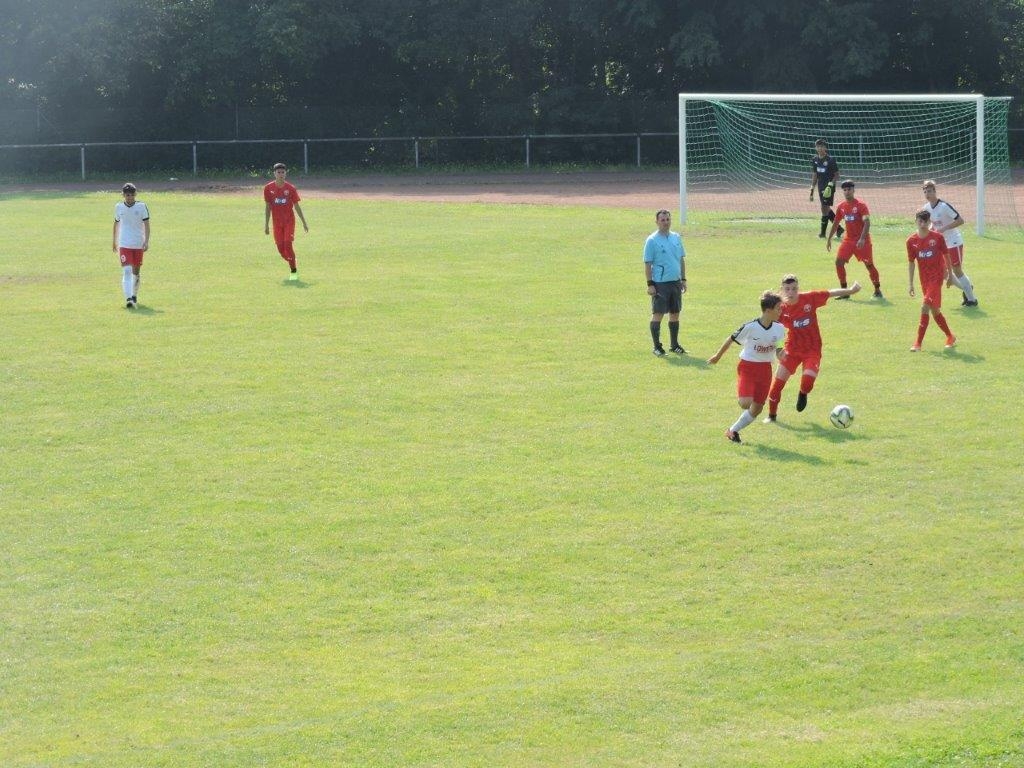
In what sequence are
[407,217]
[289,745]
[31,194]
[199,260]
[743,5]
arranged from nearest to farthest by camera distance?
[289,745] < [199,260] < [407,217] < [31,194] < [743,5]

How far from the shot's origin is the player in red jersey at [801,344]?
14.5 m

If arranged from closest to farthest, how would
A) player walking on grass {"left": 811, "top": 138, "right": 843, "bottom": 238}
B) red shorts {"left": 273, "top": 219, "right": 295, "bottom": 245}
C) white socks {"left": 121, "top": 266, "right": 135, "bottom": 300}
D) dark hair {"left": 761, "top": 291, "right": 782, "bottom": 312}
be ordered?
dark hair {"left": 761, "top": 291, "right": 782, "bottom": 312} → white socks {"left": 121, "top": 266, "right": 135, "bottom": 300} → red shorts {"left": 273, "top": 219, "right": 295, "bottom": 245} → player walking on grass {"left": 811, "top": 138, "right": 843, "bottom": 238}

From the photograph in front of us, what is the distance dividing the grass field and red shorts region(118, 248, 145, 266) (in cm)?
132

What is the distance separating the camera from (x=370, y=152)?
52.1 meters

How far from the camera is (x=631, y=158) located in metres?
51.7

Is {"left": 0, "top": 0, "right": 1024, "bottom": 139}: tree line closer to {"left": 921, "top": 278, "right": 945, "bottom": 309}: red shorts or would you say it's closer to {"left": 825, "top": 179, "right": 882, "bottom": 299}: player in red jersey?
{"left": 825, "top": 179, "right": 882, "bottom": 299}: player in red jersey

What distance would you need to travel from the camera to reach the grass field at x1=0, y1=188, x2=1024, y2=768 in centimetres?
802

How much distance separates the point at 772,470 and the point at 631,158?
1577 inches

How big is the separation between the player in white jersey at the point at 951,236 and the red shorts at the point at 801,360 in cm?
658

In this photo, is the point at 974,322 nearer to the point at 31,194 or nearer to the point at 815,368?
the point at 815,368

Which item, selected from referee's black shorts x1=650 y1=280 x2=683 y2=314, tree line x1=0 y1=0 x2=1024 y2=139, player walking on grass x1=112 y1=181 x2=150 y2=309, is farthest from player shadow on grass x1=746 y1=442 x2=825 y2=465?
tree line x1=0 y1=0 x2=1024 y2=139

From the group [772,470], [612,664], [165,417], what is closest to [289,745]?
[612,664]

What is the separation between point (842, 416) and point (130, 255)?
12467mm

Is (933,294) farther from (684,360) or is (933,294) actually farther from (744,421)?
(744,421)
